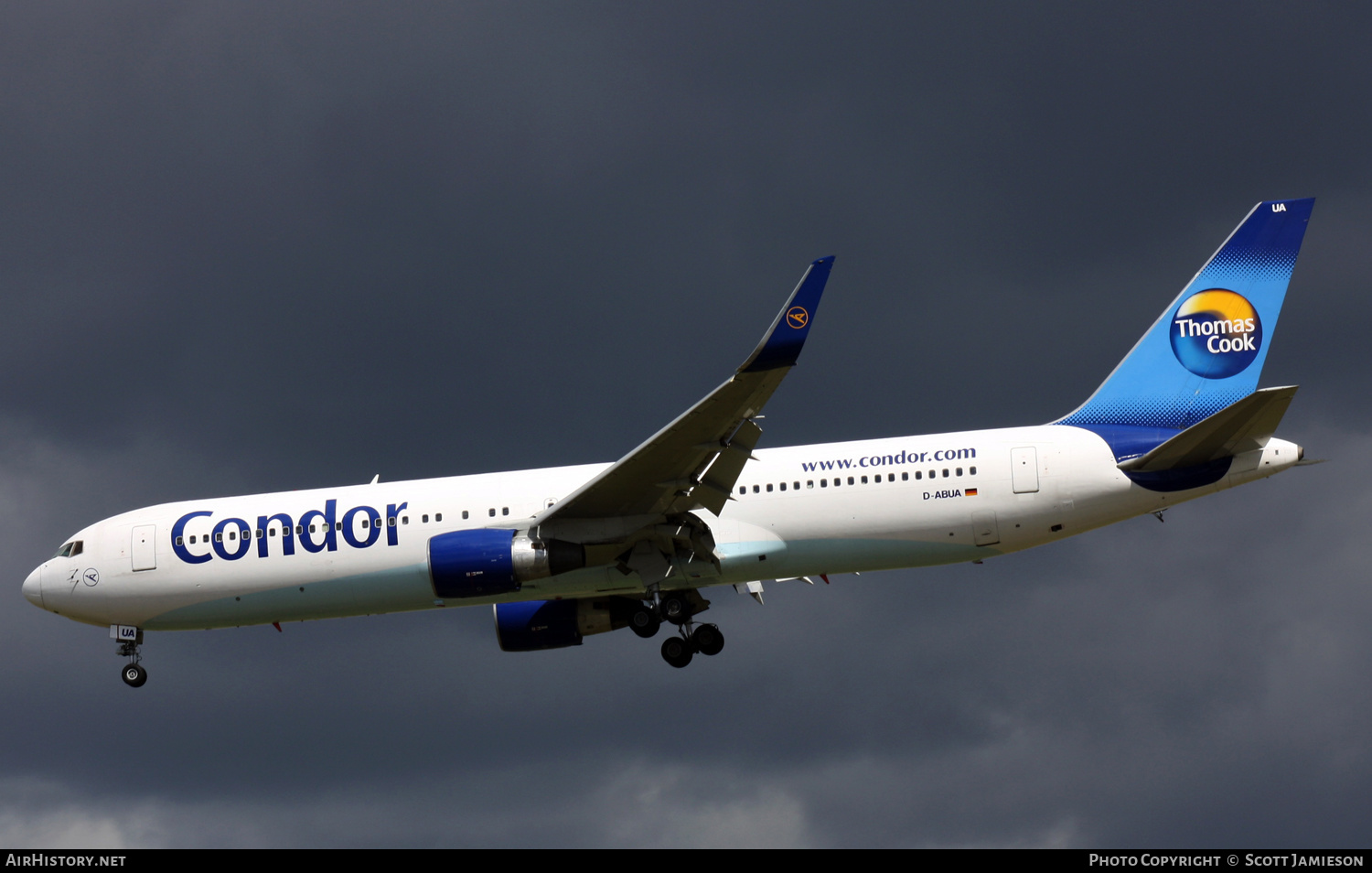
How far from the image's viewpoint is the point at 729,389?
80.4ft

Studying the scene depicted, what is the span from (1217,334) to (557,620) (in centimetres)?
1544

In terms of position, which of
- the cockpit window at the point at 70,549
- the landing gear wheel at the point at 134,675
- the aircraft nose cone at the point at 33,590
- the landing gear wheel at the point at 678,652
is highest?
the cockpit window at the point at 70,549

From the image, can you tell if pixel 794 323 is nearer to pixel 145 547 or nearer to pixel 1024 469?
pixel 1024 469

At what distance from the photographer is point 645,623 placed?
31344mm

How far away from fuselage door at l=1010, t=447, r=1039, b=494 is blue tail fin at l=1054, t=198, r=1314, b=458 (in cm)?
175

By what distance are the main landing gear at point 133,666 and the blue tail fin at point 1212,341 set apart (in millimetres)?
20091

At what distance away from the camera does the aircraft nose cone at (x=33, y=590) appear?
3166 centimetres

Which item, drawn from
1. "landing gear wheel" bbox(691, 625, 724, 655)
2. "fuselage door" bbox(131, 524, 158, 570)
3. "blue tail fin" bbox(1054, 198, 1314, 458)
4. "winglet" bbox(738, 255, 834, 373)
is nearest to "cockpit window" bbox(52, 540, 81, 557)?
"fuselage door" bbox(131, 524, 158, 570)

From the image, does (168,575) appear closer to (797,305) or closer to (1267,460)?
(797,305)

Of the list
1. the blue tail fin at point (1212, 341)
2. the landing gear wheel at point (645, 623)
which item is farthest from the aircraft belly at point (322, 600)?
the blue tail fin at point (1212, 341)

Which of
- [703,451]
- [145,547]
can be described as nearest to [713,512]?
[703,451]

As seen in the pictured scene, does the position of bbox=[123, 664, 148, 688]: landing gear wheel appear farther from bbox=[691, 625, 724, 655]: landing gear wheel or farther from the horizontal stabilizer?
the horizontal stabilizer

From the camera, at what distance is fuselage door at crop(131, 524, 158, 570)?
30672 mm

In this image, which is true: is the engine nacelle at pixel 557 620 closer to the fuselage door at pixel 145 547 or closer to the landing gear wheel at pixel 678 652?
the landing gear wheel at pixel 678 652
